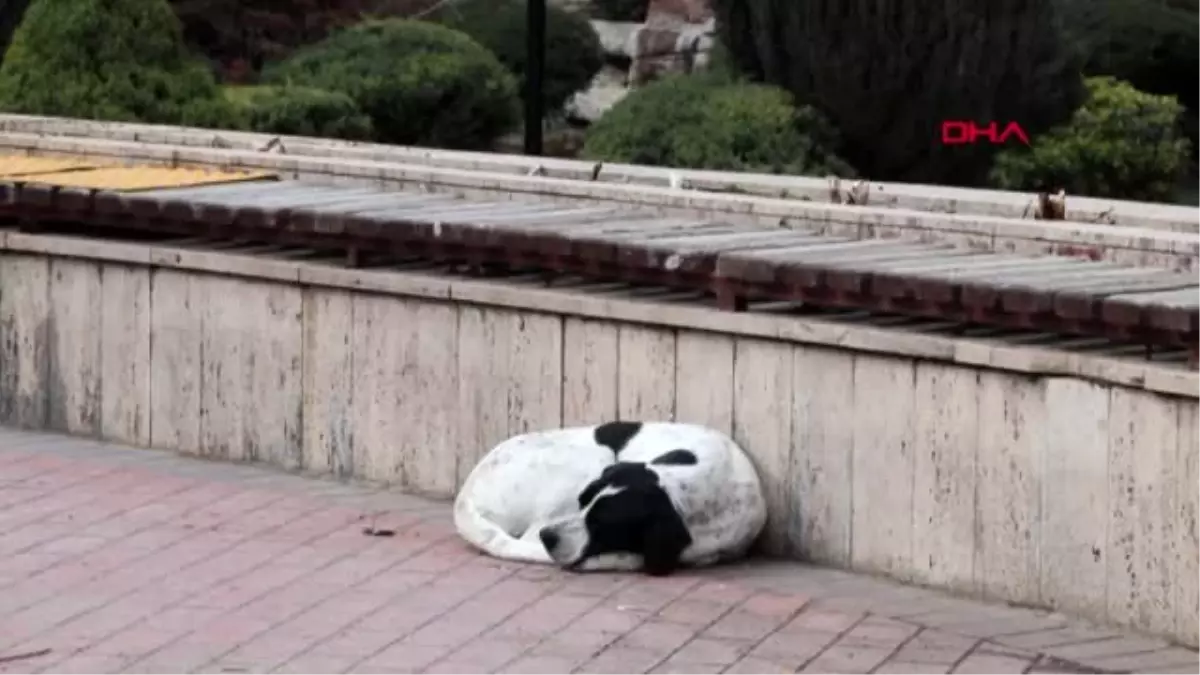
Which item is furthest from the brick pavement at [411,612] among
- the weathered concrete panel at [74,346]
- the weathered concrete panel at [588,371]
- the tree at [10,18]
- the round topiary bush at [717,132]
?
the tree at [10,18]

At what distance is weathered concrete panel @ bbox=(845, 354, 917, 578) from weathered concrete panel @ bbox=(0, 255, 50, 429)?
11.8 ft

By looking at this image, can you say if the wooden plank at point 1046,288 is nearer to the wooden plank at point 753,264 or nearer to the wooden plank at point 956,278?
the wooden plank at point 956,278

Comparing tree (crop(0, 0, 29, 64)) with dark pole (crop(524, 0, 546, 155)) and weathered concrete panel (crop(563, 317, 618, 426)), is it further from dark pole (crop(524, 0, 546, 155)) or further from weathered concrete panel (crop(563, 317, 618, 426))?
weathered concrete panel (crop(563, 317, 618, 426))

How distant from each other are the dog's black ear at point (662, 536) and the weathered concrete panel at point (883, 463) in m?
0.53

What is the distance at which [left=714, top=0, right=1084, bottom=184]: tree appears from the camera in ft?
38.8

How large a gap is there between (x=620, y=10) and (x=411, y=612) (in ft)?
47.0

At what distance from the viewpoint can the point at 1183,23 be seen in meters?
15.1

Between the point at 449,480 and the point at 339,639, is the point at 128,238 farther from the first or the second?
the point at 339,639

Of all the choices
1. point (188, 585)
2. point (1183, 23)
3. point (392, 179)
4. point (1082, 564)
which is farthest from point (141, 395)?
point (1183, 23)

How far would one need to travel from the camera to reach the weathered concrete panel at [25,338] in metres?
8.99

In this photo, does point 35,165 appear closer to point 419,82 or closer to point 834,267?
point 834,267

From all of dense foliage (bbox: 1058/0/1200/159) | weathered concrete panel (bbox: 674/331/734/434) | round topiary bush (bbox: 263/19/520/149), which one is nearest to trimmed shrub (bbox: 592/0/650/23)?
round topiary bush (bbox: 263/19/520/149)

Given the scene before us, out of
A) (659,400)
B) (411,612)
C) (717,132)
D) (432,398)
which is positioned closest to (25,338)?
(432,398)

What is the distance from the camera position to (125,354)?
345 inches
